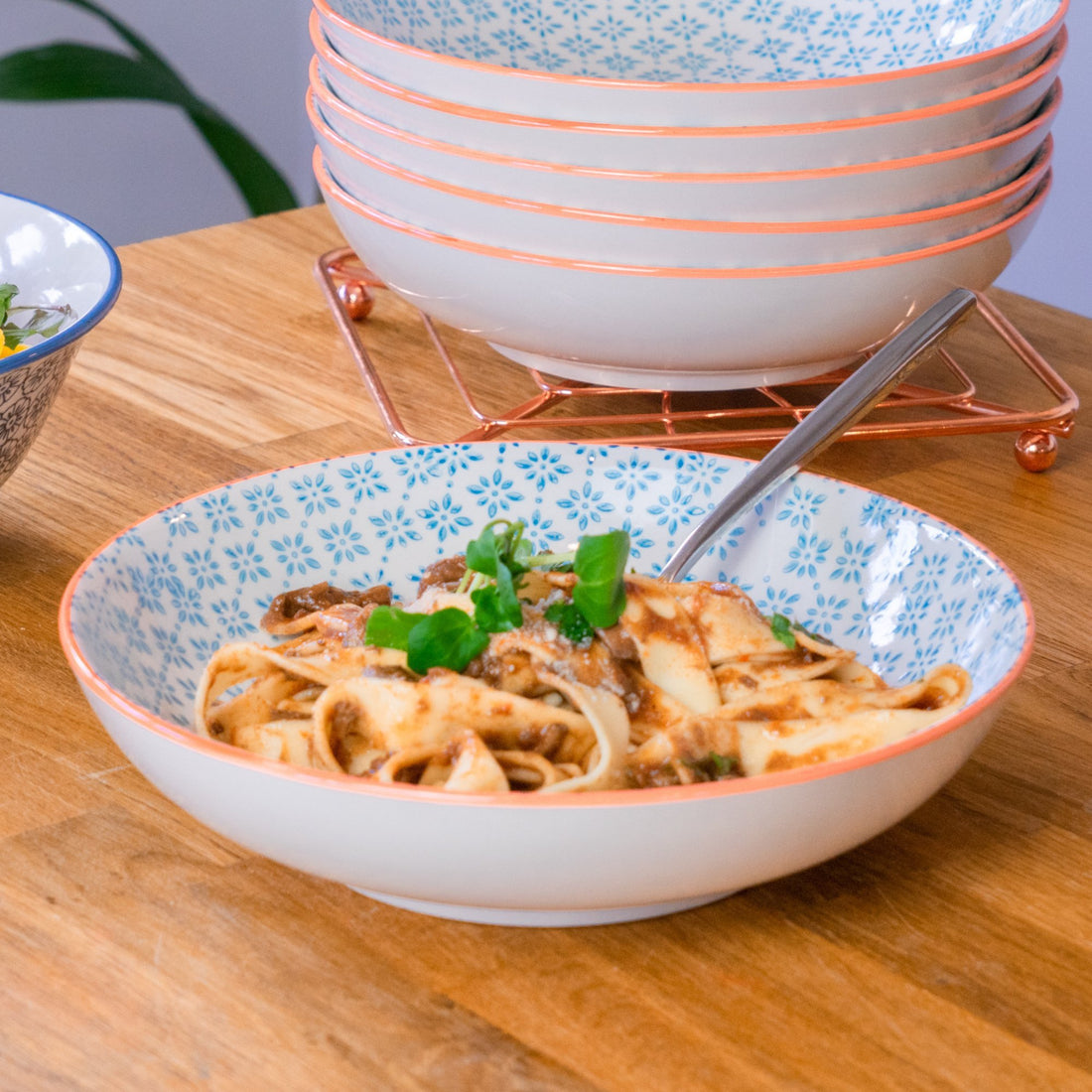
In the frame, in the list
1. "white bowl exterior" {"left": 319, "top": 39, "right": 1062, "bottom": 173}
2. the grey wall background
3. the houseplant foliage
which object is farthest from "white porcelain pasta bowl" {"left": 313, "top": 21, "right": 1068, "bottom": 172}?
the houseplant foliage

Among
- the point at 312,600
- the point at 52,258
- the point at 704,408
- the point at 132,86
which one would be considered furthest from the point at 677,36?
the point at 132,86

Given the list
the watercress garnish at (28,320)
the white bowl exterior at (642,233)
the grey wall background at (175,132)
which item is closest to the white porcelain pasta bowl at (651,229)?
the white bowl exterior at (642,233)

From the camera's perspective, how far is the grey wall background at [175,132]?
9.89 ft

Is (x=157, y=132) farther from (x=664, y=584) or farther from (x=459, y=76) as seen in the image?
(x=664, y=584)

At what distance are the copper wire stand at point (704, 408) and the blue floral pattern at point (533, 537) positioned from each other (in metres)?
0.11

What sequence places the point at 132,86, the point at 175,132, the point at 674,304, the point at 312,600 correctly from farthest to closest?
the point at 175,132, the point at 132,86, the point at 674,304, the point at 312,600

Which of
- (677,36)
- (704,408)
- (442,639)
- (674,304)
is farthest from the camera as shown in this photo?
(677,36)

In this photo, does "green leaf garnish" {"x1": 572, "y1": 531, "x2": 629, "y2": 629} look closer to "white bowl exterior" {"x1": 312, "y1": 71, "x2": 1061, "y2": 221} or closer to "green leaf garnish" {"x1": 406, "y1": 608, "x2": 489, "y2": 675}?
"green leaf garnish" {"x1": 406, "y1": 608, "x2": 489, "y2": 675}

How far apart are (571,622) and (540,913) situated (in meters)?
0.13

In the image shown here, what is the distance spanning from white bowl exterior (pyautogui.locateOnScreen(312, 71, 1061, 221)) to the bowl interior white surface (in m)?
0.20

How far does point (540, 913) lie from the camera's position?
0.56 metres

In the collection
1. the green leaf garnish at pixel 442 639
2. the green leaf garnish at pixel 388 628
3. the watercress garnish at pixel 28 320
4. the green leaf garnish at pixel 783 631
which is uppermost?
the green leaf garnish at pixel 783 631

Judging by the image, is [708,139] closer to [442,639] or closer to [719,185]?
[719,185]

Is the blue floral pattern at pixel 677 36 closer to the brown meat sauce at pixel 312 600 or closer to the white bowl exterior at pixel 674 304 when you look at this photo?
the white bowl exterior at pixel 674 304
